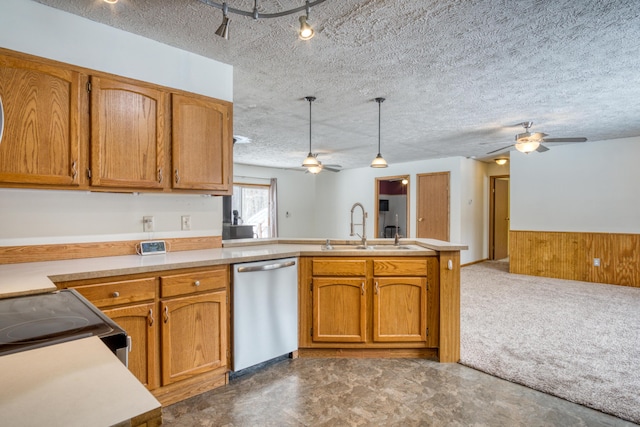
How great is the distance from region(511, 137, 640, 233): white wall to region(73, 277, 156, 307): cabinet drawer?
6.62m

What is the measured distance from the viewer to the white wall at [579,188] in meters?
5.51

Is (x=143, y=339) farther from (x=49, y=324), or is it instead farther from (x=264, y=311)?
(x=49, y=324)

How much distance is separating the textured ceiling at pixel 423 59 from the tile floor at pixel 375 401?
2399 mm

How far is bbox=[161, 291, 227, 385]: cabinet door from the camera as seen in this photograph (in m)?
2.13

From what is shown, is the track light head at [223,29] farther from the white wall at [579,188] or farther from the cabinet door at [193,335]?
the white wall at [579,188]

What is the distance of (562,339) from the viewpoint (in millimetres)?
3248

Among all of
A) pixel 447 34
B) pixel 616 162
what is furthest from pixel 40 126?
pixel 616 162

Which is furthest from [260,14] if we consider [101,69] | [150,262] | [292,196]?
[292,196]

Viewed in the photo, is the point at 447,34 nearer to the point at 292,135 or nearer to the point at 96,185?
the point at 96,185

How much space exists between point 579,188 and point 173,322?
21.7 ft

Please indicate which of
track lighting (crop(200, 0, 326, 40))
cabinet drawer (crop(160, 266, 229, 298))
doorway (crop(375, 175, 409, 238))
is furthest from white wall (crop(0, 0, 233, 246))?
doorway (crop(375, 175, 409, 238))

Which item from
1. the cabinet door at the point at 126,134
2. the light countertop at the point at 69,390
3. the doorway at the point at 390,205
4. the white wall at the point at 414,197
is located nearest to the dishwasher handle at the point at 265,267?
the cabinet door at the point at 126,134

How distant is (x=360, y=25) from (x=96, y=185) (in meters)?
1.94

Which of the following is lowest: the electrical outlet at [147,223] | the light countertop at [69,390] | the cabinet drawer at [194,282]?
the cabinet drawer at [194,282]
